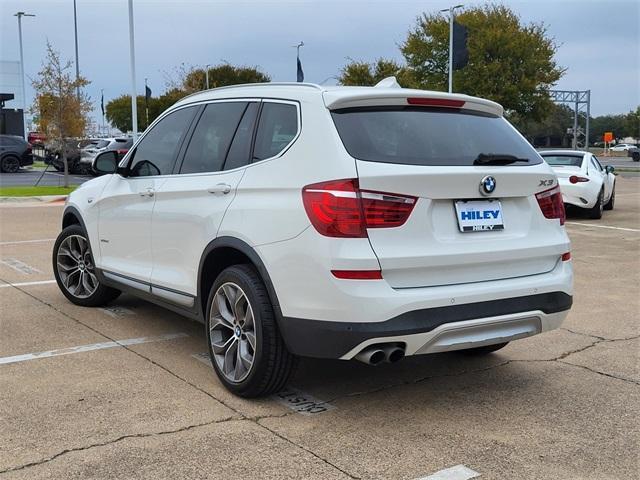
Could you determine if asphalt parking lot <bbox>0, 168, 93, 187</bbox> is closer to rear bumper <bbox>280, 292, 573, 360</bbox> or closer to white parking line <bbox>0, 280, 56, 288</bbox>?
white parking line <bbox>0, 280, 56, 288</bbox>

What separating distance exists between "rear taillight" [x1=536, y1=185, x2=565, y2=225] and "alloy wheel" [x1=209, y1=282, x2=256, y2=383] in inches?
72.5

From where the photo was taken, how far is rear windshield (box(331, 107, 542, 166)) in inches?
151

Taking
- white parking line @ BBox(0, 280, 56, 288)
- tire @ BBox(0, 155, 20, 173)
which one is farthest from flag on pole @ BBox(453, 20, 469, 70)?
white parking line @ BBox(0, 280, 56, 288)

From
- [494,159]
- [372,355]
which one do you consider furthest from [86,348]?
[494,159]

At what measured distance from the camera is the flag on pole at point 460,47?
2755cm

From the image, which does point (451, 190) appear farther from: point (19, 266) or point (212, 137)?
point (19, 266)

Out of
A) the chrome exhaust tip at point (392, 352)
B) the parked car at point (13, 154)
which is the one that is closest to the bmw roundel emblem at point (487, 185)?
the chrome exhaust tip at point (392, 352)

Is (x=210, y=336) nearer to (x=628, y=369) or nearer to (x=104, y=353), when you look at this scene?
(x=104, y=353)

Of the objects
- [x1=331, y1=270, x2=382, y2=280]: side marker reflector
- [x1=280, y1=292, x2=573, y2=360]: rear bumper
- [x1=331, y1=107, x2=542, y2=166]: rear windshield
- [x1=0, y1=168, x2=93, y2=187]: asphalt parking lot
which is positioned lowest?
[x1=0, y1=168, x2=93, y2=187]: asphalt parking lot

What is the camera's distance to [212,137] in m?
4.82

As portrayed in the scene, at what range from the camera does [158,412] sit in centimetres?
402

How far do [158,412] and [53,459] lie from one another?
0.71m

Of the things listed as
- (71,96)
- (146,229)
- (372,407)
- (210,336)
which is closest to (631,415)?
(372,407)

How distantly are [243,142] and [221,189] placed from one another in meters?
0.34
